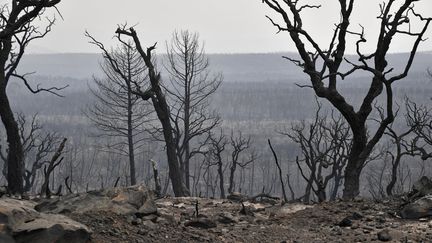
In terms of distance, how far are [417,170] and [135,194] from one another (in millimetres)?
115844

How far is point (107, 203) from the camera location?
6.49 meters

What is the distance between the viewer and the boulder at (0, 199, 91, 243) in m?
5.01

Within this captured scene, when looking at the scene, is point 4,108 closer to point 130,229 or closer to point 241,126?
point 130,229

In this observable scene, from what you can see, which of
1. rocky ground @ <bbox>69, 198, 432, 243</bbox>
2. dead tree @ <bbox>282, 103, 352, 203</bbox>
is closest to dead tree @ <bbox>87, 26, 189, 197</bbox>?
dead tree @ <bbox>282, 103, 352, 203</bbox>

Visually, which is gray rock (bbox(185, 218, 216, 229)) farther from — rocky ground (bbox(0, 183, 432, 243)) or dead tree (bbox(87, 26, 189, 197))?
dead tree (bbox(87, 26, 189, 197))

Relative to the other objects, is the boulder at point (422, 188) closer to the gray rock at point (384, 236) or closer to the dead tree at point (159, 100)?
the gray rock at point (384, 236)

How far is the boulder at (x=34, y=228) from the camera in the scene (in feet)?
16.4

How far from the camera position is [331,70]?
35.2ft

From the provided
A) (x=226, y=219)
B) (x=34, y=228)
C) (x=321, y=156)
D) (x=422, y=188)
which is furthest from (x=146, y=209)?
(x=321, y=156)

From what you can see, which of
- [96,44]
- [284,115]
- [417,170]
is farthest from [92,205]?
[284,115]

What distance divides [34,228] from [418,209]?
17.7 ft

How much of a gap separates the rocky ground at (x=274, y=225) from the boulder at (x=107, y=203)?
0.16 metres

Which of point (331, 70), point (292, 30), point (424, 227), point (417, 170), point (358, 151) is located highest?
point (292, 30)

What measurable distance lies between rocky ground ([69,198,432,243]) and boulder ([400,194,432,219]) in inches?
6.1
